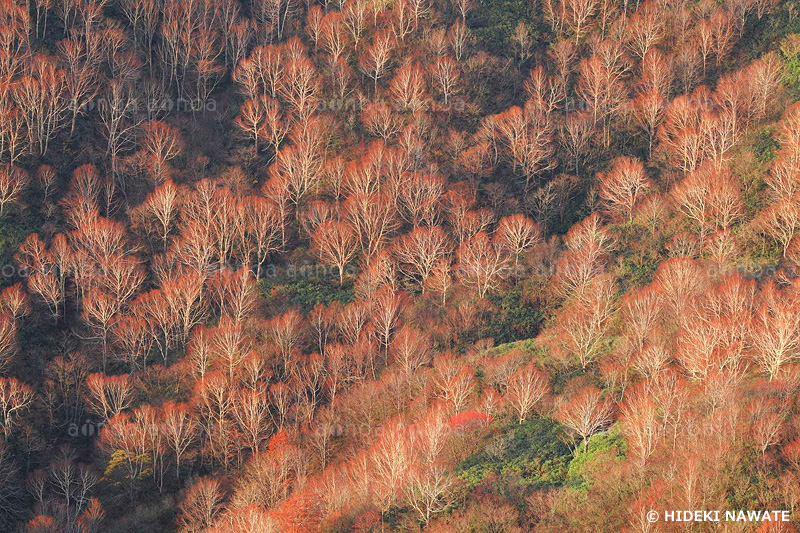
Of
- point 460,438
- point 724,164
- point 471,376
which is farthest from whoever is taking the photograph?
point 724,164

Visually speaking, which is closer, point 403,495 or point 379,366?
point 403,495

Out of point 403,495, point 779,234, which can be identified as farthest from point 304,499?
point 779,234

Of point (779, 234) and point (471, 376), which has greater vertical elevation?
point (779, 234)

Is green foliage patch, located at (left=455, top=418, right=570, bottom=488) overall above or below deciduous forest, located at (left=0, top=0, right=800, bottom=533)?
below

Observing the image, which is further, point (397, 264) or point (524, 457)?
point (397, 264)

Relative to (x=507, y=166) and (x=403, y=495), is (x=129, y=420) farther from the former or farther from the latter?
(x=507, y=166)

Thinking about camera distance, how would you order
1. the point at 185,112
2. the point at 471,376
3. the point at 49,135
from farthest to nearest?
1. the point at 185,112
2. the point at 49,135
3. the point at 471,376

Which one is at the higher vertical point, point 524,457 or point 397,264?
point 397,264

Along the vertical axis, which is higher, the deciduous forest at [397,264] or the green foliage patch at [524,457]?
the deciduous forest at [397,264]
